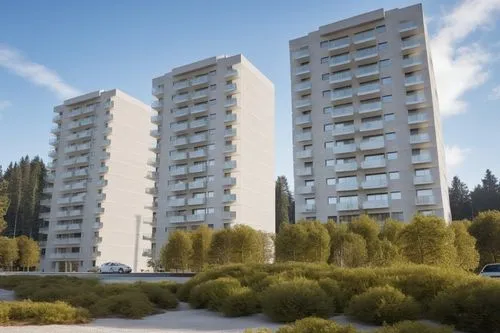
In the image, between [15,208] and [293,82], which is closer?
[293,82]

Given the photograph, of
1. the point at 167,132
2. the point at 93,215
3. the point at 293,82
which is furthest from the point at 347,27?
the point at 93,215

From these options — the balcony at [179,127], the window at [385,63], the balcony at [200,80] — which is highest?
the balcony at [200,80]

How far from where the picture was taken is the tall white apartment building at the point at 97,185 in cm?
8475

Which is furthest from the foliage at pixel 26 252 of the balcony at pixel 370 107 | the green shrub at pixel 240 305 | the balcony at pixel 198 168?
the green shrub at pixel 240 305

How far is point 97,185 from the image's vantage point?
285 feet

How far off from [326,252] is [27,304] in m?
34.4

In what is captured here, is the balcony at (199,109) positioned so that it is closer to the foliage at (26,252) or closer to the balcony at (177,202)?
the balcony at (177,202)

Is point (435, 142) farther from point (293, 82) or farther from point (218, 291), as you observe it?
point (218, 291)

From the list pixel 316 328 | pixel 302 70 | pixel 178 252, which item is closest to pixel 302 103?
pixel 302 70

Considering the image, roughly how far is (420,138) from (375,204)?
10777mm

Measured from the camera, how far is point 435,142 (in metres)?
58.2

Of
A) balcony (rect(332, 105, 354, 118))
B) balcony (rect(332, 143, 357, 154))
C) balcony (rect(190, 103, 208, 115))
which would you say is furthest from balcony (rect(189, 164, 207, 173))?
balcony (rect(332, 105, 354, 118))

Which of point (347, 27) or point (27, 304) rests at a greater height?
point (347, 27)

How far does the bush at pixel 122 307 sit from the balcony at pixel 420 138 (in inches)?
2015
